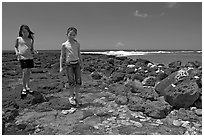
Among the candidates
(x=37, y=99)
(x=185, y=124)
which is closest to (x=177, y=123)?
(x=185, y=124)

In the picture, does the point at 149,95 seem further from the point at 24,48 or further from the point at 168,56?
the point at 168,56

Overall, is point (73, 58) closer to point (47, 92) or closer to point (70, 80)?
point (70, 80)

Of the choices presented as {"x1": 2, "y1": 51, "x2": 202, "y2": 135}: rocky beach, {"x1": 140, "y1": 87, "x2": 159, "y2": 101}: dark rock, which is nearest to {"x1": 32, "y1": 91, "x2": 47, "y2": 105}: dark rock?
{"x1": 2, "y1": 51, "x2": 202, "y2": 135}: rocky beach

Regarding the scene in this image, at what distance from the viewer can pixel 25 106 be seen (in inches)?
171

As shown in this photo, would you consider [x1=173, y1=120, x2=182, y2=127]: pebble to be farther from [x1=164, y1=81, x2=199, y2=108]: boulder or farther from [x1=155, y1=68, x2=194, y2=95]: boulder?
[x1=155, y1=68, x2=194, y2=95]: boulder

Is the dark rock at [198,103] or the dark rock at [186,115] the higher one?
the dark rock at [198,103]

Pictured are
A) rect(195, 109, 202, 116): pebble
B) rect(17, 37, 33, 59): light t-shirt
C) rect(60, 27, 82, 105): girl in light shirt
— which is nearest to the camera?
rect(195, 109, 202, 116): pebble

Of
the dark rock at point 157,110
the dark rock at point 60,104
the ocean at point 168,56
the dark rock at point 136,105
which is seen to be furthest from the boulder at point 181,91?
the ocean at point 168,56

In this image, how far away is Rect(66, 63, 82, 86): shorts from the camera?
433 centimetres

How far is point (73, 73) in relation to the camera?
4.42 m

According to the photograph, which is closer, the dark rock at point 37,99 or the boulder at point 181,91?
the boulder at point 181,91

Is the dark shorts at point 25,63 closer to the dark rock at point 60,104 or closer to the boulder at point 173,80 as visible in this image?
the dark rock at point 60,104

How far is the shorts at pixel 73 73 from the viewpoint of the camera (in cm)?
433

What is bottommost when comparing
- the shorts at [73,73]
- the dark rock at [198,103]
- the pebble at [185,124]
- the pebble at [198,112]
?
the pebble at [185,124]
